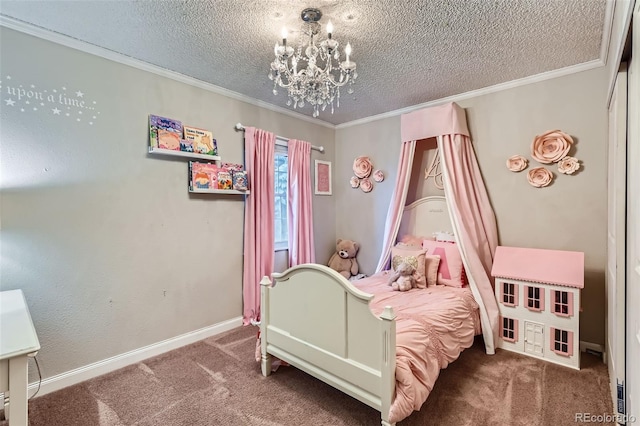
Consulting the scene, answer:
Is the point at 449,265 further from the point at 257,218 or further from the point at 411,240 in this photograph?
the point at 257,218

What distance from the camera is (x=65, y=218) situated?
220cm

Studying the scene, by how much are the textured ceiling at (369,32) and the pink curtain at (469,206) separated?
26.7 inches

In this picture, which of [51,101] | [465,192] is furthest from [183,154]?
[465,192]

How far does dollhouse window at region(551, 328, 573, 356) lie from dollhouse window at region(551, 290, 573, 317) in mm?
144

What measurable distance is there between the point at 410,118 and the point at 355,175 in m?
1.13

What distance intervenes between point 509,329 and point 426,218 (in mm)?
1320

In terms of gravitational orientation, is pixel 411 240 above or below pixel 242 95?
below

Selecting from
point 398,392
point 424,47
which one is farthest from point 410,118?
point 398,392

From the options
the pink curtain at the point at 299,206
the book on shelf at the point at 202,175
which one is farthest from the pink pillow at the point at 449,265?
the book on shelf at the point at 202,175

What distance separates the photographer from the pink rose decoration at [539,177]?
9.10 ft

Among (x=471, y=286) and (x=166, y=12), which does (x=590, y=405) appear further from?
(x=166, y=12)

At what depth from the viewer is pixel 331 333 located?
1.91 metres

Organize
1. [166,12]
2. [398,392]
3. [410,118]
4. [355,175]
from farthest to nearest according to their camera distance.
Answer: [355,175] < [410,118] < [166,12] < [398,392]

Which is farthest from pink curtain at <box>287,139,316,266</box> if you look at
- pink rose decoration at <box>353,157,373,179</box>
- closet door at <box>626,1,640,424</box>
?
closet door at <box>626,1,640,424</box>
